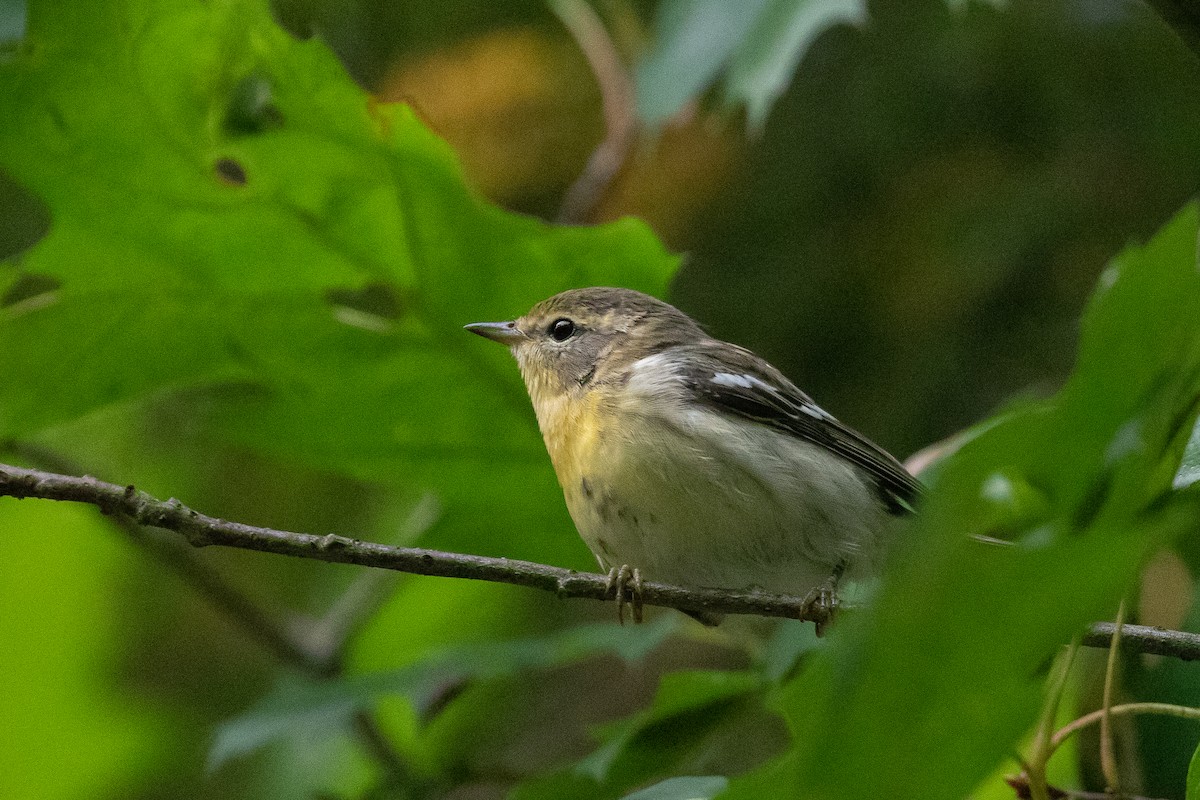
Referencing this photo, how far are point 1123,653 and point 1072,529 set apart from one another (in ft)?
4.44

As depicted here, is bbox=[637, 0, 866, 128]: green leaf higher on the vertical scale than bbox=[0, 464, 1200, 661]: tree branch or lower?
higher

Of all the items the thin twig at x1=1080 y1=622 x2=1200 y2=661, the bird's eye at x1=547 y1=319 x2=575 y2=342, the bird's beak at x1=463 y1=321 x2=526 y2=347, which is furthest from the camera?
the bird's eye at x1=547 y1=319 x2=575 y2=342

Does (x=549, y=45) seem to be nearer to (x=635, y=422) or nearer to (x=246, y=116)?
(x=246, y=116)

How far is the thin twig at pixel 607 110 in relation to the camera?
4.49m

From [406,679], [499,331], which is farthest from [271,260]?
[406,679]

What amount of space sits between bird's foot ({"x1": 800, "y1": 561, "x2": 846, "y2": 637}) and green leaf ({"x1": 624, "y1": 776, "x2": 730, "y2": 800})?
64 centimetres

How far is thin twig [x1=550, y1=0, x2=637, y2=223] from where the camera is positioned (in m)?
4.49

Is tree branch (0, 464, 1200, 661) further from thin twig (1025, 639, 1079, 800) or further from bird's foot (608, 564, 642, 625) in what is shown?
bird's foot (608, 564, 642, 625)

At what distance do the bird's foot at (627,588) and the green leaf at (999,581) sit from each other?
3.09ft

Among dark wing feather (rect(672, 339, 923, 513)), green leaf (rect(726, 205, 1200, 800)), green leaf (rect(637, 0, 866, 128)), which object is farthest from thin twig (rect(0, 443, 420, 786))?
green leaf (rect(726, 205, 1200, 800))

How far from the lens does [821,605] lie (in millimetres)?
2811

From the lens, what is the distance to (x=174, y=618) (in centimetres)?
538

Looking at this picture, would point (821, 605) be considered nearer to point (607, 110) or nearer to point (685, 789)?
point (685, 789)

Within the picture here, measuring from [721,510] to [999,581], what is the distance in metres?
1.91
